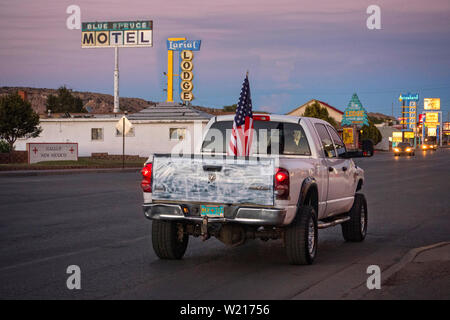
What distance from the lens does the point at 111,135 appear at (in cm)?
5669

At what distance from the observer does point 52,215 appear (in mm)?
14883

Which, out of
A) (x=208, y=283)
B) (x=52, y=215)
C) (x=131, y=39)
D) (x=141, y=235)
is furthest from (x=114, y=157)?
(x=208, y=283)

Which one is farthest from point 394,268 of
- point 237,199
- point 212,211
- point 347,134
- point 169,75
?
point 347,134

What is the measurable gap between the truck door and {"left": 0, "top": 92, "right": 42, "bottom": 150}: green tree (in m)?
44.6

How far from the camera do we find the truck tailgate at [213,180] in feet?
26.5

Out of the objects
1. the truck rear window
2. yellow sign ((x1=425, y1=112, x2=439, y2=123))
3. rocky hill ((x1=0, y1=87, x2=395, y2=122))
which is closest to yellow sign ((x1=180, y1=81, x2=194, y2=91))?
the truck rear window

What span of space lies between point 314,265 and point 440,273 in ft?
5.09

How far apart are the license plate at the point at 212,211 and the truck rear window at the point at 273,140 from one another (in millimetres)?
1770

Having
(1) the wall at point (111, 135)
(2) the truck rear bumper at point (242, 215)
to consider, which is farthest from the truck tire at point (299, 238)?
(1) the wall at point (111, 135)

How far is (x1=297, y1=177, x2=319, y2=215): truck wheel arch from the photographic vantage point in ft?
28.3

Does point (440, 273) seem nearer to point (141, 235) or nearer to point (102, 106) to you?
point (141, 235)

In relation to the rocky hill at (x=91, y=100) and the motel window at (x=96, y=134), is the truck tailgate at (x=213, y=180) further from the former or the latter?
the rocky hill at (x=91, y=100)

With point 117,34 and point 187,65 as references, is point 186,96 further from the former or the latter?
point 117,34
